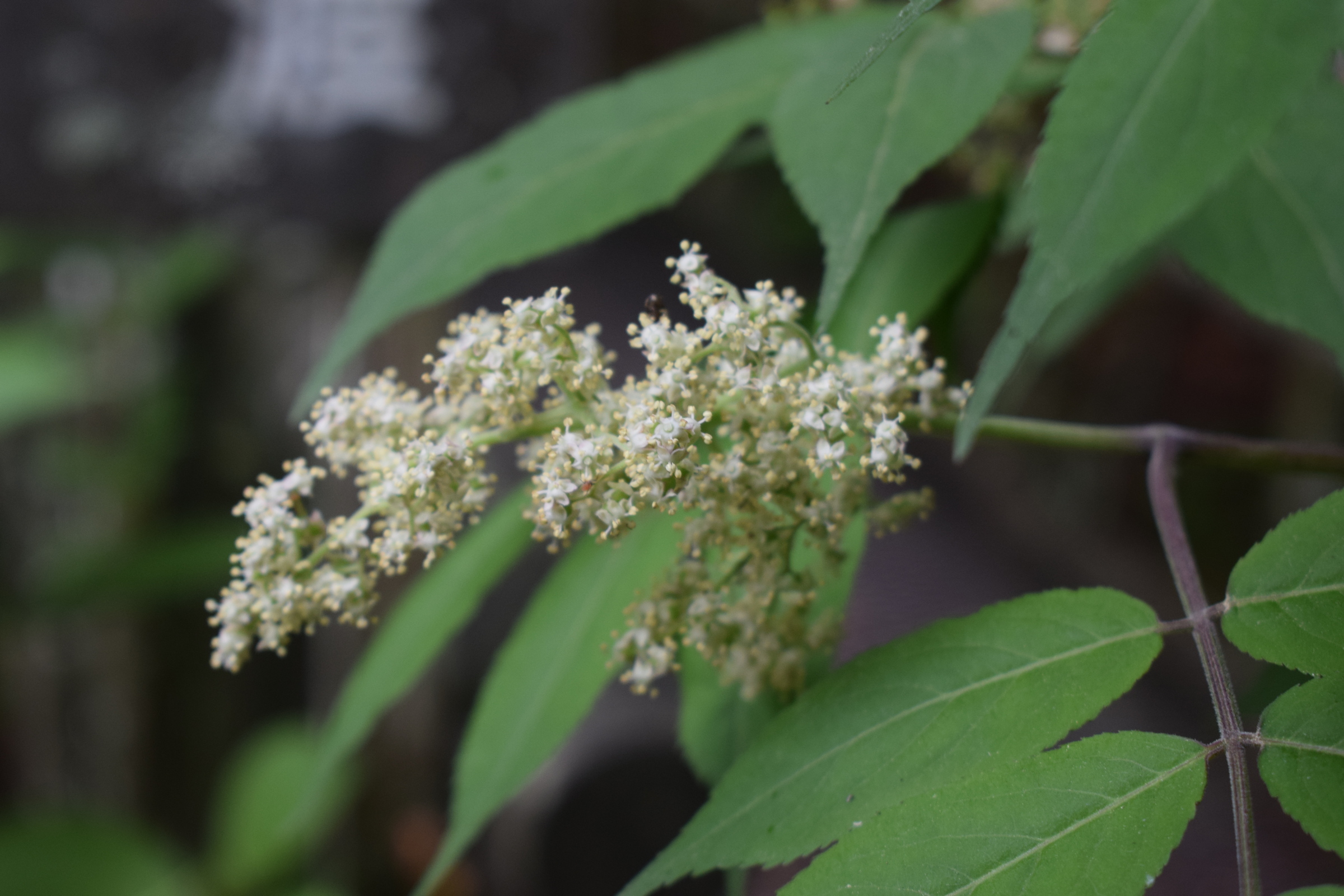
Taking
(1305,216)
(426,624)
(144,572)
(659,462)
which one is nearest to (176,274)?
(144,572)

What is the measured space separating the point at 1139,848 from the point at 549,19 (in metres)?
2.38

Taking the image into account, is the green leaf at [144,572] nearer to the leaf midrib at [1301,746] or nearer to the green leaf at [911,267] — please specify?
the green leaf at [911,267]

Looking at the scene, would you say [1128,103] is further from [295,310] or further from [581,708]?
[295,310]

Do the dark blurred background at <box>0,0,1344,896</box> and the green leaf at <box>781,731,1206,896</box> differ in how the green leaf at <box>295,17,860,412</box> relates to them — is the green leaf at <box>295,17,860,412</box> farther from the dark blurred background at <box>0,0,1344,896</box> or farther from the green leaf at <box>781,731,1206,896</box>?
the green leaf at <box>781,731,1206,896</box>

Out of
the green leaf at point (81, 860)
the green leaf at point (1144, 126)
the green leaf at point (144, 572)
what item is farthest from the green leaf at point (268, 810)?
the green leaf at point (1144, 126)

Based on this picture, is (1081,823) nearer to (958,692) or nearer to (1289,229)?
(958,692)

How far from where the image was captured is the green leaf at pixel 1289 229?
0.95m

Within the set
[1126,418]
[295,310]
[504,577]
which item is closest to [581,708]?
[504,577]

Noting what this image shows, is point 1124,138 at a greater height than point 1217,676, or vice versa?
point 1124,138

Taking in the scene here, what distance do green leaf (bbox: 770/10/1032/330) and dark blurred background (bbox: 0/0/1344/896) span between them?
33cm

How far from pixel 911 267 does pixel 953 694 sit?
56 cm

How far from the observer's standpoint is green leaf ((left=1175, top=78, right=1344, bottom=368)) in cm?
95

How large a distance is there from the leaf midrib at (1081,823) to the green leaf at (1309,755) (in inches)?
1.9

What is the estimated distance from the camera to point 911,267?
1084 mm
